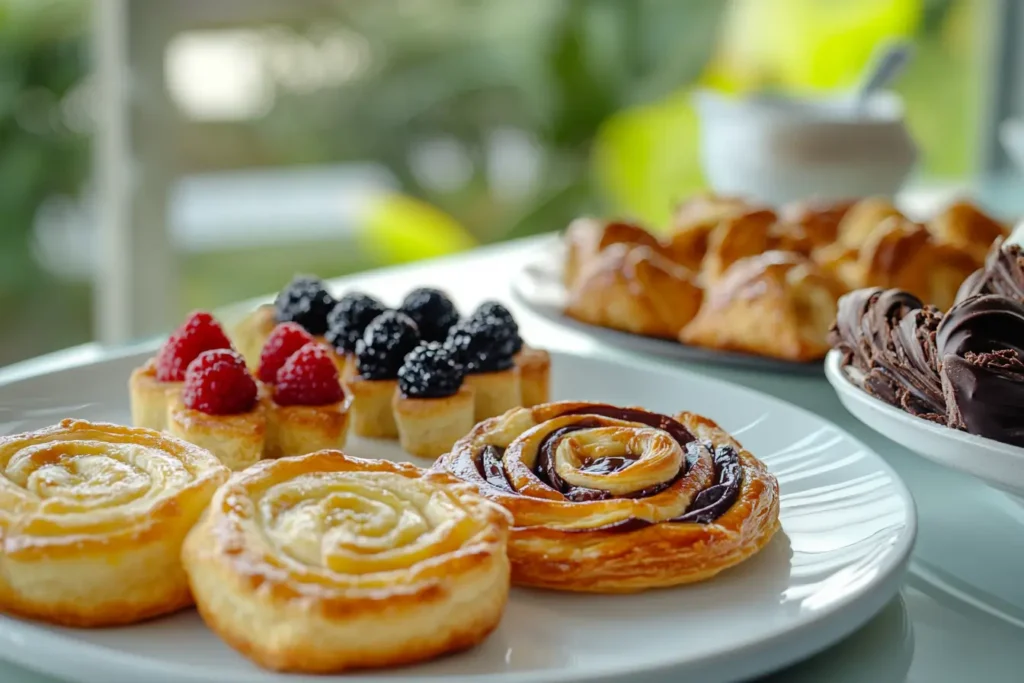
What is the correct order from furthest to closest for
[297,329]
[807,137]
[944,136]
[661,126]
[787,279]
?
[944,136]
[661,126]
[807,137]
[787,279]
[297,329]

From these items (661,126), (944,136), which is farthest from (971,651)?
(944,136)

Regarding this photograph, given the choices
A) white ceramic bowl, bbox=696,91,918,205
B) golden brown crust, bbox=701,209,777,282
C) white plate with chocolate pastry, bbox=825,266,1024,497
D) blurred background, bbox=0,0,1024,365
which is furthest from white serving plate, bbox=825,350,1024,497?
blurred background, bbox=0,0,1024,365

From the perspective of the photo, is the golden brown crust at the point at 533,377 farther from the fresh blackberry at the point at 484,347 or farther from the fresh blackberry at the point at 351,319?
the fresh blackberry at the point at 351,319

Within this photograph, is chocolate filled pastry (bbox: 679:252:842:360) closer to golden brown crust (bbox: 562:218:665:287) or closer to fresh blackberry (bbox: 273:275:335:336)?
golden brown crust (bbox: 562:218:665:287)

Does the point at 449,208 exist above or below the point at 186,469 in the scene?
below

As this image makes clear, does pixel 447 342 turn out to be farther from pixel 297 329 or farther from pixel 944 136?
pixel 944 136

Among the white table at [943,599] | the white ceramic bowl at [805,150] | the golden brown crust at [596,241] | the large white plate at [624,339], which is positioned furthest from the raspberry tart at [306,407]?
the white ceramic bowl at [805,150]
